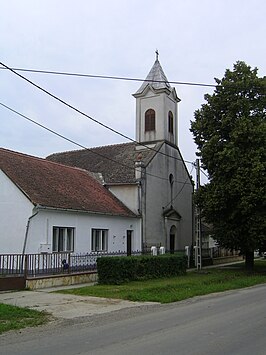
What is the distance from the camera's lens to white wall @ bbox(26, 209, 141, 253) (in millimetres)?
21688

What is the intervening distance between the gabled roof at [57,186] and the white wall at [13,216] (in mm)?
384

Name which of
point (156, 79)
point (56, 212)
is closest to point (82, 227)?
point (56, 212)

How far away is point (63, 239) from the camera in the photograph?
2386 cm

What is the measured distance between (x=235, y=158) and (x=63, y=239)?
10.6 metres

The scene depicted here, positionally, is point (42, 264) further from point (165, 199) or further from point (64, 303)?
point (165, 199)

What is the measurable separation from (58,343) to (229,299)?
324 inches

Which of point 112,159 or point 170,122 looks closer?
point 112,159

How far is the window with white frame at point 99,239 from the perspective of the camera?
26.1 metres

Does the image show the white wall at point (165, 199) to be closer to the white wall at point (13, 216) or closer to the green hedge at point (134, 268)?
the green hedge at point (134, 268)

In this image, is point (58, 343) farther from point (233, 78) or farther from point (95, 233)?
A: point (233, 78)

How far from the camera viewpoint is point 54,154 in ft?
130

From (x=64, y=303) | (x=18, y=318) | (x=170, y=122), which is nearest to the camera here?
(x=18, y=318)

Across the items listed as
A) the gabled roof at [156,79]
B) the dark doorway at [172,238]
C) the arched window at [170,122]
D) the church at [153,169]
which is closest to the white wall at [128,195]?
the church at [153,169]

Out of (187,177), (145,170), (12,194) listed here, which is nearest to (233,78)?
(145,170)
